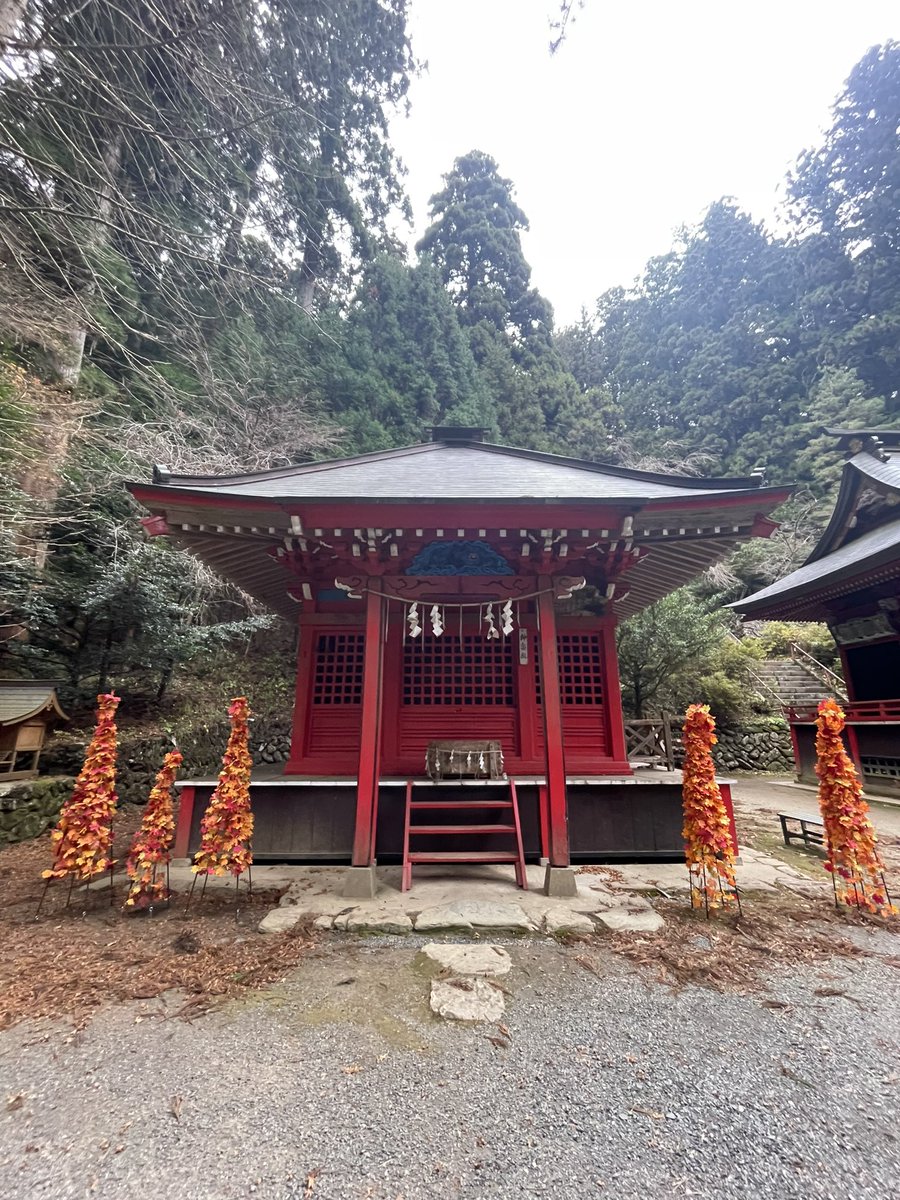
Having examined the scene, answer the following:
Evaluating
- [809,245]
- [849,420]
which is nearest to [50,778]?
[849,420]

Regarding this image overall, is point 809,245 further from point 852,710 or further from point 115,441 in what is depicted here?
point 115,441

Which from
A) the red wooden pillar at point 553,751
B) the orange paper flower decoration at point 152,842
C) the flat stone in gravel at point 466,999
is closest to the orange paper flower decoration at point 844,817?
the red wooden pillar at point 553,751

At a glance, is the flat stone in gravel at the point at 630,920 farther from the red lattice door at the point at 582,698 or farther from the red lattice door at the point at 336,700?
the red lattice door at the point at 336,700

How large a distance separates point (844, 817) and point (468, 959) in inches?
126

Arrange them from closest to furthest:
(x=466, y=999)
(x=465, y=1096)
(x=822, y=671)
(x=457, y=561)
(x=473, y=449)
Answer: (x=465, y=1096) → (x=466, y=999) → (x=457, y=561) → (x=473, y=449) → (x=822, y=671)

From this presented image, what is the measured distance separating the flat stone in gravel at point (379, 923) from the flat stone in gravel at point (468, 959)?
12.8 inches

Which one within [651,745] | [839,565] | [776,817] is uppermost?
[839,565]

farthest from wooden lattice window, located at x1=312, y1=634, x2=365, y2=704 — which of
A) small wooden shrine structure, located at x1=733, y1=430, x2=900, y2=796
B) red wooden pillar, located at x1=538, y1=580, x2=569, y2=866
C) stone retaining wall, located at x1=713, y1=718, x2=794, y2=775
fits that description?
stone retaining wall, located at x1=713, y1=718, x2=794, y2=775

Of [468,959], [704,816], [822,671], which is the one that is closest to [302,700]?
[468,959]

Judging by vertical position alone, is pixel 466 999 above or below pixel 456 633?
below

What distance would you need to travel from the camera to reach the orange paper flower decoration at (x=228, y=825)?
394 centimetres

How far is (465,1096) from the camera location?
A: 2098 mm

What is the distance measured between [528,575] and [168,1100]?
4710mm

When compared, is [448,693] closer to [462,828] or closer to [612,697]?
[462,828]
